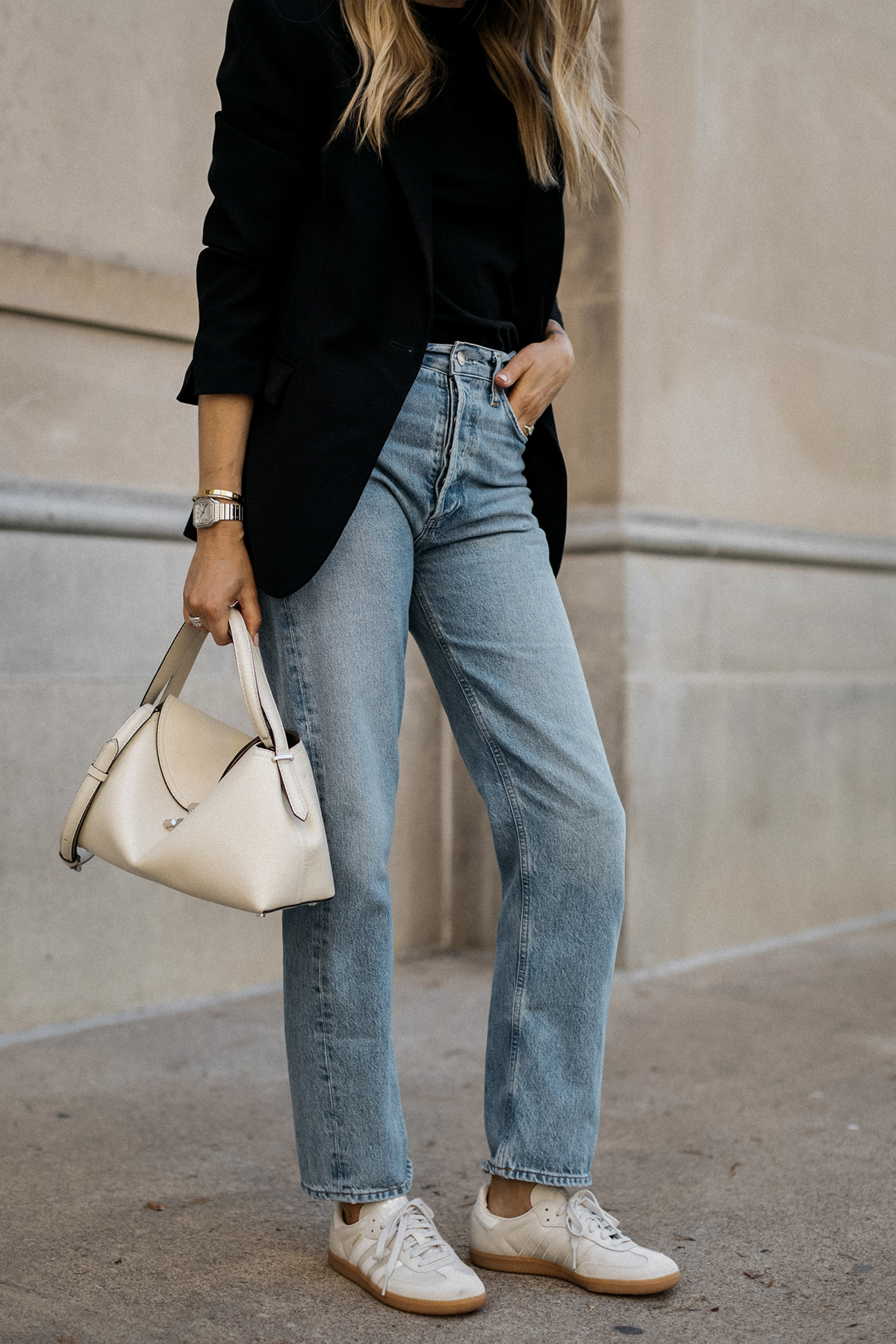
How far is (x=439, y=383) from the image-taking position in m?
2.01

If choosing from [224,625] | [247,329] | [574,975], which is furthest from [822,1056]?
[247,329]

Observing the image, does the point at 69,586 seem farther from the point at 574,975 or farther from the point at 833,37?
the point at 833,37

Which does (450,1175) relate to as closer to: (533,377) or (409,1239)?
(409,1239)

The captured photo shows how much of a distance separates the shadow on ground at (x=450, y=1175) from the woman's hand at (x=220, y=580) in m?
0.98

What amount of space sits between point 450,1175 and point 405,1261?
21.8 inches

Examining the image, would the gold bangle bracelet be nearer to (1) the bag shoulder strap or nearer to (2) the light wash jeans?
(2) the light wash jeans

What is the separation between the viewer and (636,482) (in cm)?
422

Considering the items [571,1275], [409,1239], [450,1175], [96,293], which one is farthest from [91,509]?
[571,1275]

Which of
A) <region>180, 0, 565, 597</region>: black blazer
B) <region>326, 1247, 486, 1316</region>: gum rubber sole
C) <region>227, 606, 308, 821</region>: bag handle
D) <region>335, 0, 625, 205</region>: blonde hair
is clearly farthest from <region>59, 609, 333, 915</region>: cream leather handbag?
<region>335, 0, 625, 205</region>: blonde hair

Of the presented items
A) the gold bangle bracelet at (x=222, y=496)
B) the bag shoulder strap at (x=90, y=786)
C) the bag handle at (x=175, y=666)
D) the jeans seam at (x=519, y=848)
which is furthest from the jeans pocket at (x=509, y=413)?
A: the bag shoulder strap at (x=90, y=786)

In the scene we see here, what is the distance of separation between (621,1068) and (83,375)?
84.0 inches

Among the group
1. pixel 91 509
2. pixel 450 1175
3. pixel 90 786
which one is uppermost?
pixel 91 509

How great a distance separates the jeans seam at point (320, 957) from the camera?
1989 millimetres

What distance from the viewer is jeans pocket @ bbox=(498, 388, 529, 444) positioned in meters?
2.08
